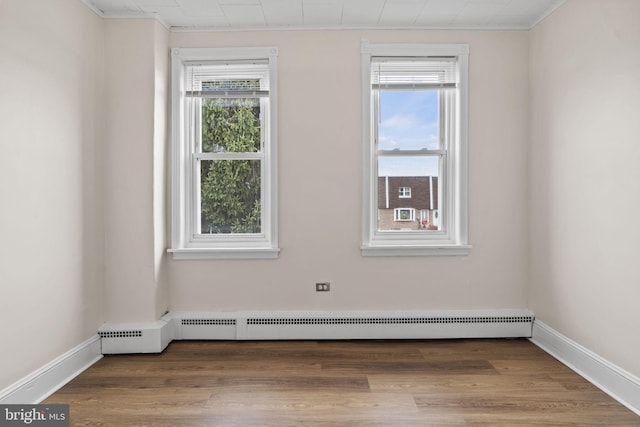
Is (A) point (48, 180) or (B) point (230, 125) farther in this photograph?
(B) point (230, 125)

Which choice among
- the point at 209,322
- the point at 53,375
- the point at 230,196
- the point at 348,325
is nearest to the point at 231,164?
the point at 230,196

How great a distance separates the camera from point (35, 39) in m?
2.54

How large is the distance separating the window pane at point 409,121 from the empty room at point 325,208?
0.06 feet

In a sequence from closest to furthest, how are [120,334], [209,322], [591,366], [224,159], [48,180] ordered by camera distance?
[48,180] < [591,366] < [120,334] < [209,322] < [224,159]

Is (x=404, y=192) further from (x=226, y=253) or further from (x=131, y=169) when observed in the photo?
(x=131, y=169)

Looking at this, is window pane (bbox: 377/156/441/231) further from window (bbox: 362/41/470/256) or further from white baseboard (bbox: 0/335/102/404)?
white baseboard (bbox: 0/335/102/404)

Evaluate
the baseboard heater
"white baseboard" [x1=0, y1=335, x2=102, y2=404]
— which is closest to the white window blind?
the baseboard heater

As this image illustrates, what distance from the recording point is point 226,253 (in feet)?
11.8

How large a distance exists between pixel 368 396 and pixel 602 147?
221cm

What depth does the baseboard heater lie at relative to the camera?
3598 millimetres

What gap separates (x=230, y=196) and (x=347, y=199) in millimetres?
1055

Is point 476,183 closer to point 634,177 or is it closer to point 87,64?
point 634,177

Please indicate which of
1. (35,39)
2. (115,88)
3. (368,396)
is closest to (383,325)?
(368,396)

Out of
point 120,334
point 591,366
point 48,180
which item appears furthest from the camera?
point 120,334
